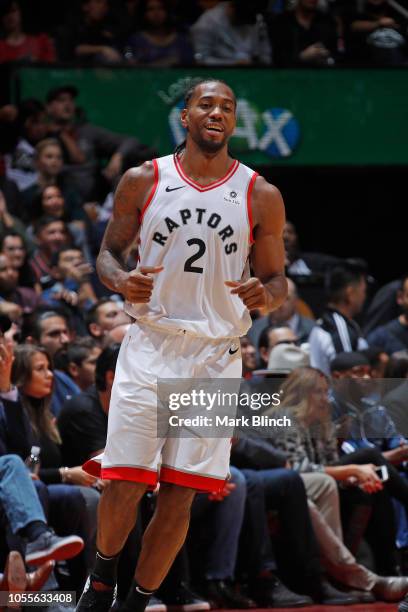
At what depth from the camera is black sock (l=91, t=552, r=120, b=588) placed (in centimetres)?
499

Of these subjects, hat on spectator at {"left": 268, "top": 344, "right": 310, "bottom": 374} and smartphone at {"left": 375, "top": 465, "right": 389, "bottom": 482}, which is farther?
hat on spectator at {"left": 268, "top": 344, "right": 310, "bottom": 374}

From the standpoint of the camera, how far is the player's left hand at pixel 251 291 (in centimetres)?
482

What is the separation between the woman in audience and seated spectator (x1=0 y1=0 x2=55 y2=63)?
532cm

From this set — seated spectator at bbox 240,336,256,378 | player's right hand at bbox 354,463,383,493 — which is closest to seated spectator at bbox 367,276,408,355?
seated spectator at bbox 240,336,256,378

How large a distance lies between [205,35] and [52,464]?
6.57 m

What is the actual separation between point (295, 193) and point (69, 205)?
3.34 metres

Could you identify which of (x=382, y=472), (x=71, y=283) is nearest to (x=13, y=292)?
(x=71, y=283)

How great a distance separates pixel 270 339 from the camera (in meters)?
8.55

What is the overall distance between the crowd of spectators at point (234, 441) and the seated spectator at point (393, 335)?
13mm

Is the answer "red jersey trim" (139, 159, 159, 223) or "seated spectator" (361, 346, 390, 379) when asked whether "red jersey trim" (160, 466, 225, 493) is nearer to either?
"red jersey trim" (139, 159, 159, 223)

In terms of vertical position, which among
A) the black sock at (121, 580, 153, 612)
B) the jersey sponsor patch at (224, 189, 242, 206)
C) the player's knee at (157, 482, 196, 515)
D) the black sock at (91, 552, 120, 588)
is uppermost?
the jersey sponsor patch at (224, 189, 242, 206)

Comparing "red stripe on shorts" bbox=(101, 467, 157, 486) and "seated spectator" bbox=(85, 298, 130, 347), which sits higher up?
"red stripe on shorts" bbox=(101, 467, 157, 486)

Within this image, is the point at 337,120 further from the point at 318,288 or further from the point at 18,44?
the point at 18,44

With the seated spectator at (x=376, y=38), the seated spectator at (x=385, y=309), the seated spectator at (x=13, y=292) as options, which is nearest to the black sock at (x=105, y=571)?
the seated spectator at (x=13, y=292)
